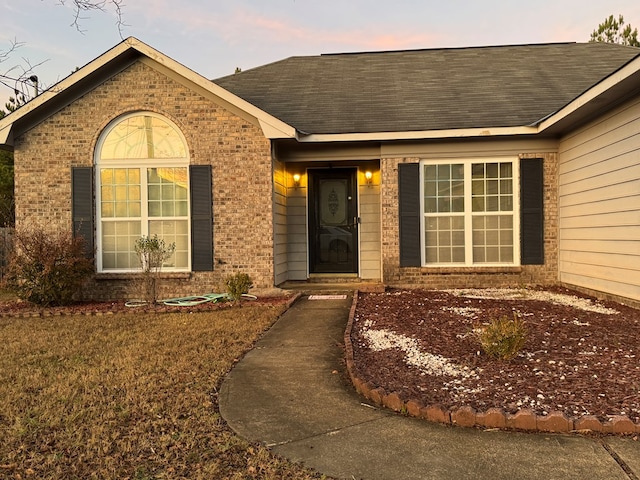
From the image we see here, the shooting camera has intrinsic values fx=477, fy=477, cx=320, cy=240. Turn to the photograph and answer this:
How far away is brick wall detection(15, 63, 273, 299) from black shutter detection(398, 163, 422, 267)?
8.10 feet

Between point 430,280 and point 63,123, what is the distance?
729 cm

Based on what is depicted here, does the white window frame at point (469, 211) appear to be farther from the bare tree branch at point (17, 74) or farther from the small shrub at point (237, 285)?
the bare tree branch at point (17, 74)

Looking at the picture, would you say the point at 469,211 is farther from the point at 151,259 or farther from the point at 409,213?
the point at 151,259

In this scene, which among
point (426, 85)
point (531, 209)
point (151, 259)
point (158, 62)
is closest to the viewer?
point (151, 259)

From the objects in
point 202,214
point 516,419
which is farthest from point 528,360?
point 202,214

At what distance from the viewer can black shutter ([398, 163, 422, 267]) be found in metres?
8.93

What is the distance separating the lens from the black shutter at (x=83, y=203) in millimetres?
8508

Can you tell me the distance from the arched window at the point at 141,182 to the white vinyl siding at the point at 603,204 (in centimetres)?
678

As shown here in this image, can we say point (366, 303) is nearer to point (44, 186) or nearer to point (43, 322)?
point (43, 322)

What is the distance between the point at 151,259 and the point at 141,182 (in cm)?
148

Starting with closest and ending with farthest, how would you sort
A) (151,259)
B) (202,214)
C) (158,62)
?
(151,259), (158,62), (202,214)

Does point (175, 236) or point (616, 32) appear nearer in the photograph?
point (175, 236)

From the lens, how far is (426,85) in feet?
35.1

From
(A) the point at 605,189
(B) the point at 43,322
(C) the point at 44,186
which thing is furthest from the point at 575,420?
(C) the point at 44,186
